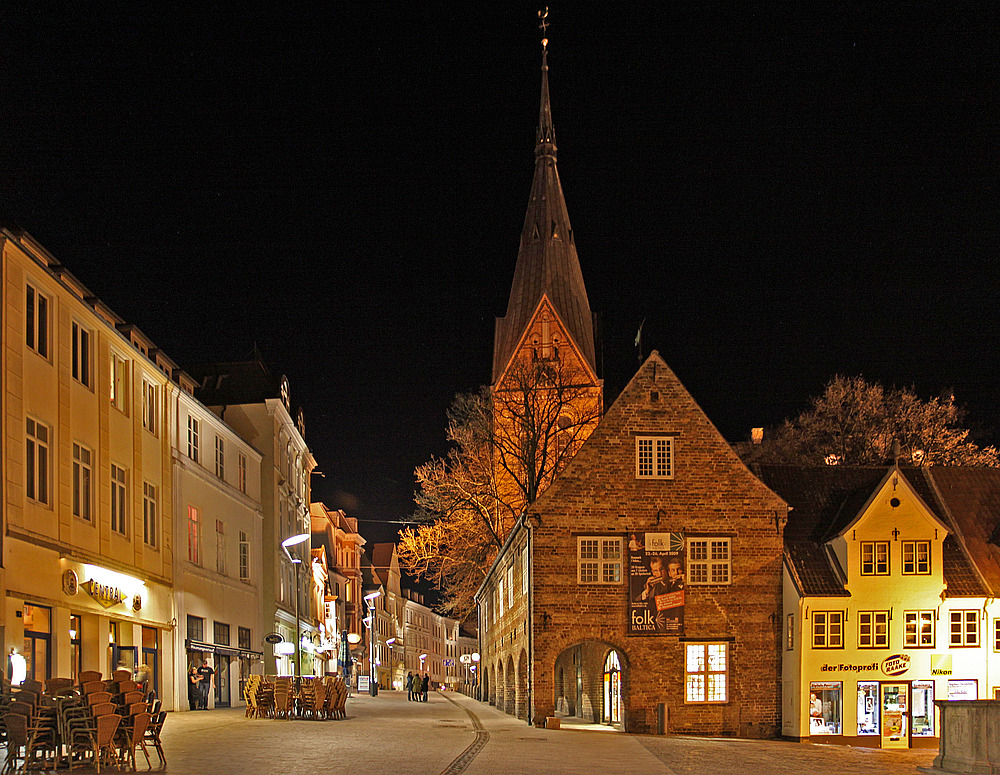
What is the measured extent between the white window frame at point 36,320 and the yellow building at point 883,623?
69.7ft

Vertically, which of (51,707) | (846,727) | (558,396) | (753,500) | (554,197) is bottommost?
(846,727)

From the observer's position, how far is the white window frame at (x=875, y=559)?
114ft

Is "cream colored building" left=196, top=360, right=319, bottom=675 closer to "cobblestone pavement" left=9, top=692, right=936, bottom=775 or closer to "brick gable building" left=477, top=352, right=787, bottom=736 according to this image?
"brick gable building" left=477, top=352, right=787, bottom=736

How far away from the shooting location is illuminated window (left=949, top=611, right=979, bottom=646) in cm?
3459

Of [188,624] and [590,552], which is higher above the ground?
[590,552]

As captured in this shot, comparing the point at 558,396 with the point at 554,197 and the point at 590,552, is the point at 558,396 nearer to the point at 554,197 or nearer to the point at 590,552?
A: the point at 590,552

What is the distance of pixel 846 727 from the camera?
110 ft

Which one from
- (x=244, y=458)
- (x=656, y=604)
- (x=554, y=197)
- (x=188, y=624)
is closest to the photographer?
(x=656, y=604)

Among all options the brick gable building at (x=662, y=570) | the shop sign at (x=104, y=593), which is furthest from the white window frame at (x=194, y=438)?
the brick gable building at (x=662, y=570)

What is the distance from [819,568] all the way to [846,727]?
457 centimetres

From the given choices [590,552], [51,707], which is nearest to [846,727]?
[590,552]

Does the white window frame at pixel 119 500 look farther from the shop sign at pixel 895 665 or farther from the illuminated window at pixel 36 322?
the shop sign at pixel 895 665

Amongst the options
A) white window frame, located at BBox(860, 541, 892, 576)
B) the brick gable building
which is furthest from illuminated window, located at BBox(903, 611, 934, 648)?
the brick gable building

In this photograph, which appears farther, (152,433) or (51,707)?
(152,433)
